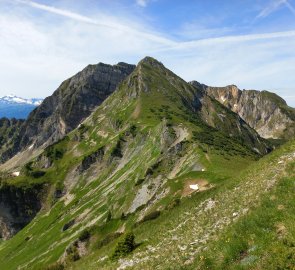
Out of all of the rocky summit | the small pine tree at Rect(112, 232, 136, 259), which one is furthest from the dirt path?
the small pine tree at Rect(112, 232, 136, 259)

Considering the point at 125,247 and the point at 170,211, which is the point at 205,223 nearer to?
the point at 125,247

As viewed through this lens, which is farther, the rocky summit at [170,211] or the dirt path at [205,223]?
the dirt path at [205,223]

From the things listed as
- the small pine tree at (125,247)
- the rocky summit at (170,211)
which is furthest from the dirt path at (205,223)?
the small pine tree at (125,247)

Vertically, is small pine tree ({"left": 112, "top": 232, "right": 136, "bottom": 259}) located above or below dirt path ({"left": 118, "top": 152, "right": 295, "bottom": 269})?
below

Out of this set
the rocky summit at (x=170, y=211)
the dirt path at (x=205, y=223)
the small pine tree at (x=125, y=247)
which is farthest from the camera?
the small pine tree at (x=125, y=247)

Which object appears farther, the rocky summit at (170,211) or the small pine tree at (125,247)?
the small pine tree at (125,247)

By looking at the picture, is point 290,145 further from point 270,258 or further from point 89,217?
point 89,217

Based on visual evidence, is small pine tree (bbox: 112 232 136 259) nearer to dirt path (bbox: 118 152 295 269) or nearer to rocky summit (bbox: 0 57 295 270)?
rocky summit (bbox: 0 57 295 270)

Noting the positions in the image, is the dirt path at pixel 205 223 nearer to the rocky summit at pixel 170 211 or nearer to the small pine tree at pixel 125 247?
the rocky summit at pixel 170 211

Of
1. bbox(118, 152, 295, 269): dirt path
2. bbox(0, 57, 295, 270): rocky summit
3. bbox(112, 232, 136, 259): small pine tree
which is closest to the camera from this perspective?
bbox(0, 57, 295, 270): rocky summit

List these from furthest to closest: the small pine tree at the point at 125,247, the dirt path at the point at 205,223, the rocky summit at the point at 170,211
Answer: the small pine tree at the point at 125,247
the dirt path at the point at 205,223
the rocky summit at the point at 170,211

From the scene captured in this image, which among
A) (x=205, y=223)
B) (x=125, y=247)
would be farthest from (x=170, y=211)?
(x=205, y=223)

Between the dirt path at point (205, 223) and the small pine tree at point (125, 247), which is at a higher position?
the dirt path at point (205, 223)

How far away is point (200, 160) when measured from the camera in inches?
3504
